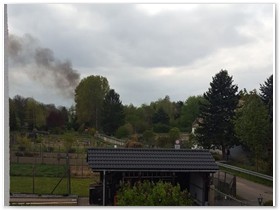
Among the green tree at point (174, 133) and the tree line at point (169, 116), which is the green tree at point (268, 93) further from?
the green tree at point (174, 133)

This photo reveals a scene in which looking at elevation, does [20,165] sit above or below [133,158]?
below

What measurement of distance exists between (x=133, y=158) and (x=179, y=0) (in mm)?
2212

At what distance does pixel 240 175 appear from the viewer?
254 inches

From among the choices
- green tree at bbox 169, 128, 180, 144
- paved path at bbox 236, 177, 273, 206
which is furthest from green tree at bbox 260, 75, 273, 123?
green tree at bbox 169, 128, 180, 144

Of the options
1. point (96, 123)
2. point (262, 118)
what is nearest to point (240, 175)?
point (262, 118)

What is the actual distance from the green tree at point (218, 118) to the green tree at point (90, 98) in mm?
1617

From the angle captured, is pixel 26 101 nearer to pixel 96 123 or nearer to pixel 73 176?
pixel 96 123

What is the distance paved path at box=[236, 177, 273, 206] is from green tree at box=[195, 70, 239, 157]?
61cm

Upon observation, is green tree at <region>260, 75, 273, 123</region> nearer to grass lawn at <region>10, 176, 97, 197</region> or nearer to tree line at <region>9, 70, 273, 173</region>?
tree line at <region>9, 70, 273, 173</region>

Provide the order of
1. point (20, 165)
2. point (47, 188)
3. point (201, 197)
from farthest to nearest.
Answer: point (20, 165), point (47, 188), point (201, 197)

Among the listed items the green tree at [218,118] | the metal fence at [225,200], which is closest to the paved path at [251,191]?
the metal fence at [225,200]

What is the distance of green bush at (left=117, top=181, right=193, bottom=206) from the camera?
4.49 m

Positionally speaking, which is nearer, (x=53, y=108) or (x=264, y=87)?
(x=264, y=87)

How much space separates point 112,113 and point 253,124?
2.47 m
